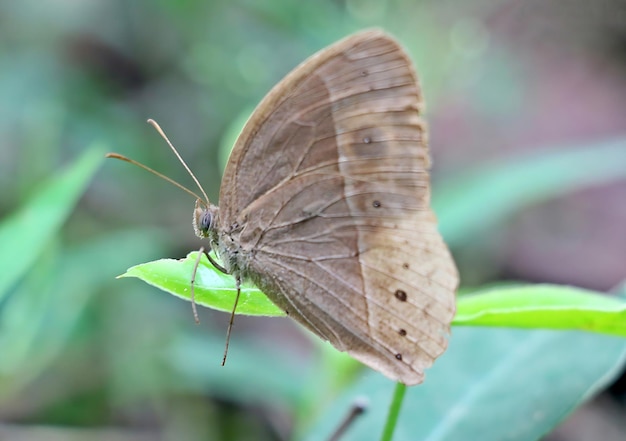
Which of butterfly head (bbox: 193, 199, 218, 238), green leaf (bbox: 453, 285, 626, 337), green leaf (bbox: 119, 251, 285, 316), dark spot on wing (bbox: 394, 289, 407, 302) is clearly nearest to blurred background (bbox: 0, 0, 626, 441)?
butterfly head (bbox: 193, 199, 218, 238)

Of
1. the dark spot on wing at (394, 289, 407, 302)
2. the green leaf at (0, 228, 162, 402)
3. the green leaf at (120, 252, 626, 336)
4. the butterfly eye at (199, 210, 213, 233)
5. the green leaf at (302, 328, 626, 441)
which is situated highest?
the green leaf at (120, 252, 626, 336)

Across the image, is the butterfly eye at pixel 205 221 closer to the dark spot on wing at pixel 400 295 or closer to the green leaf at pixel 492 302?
the green leaf at pixel 492 302

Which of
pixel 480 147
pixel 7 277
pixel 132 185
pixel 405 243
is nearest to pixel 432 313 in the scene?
pixel 405 243

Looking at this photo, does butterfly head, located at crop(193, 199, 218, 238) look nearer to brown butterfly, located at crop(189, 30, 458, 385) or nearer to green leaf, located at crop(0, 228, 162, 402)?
brown butterfly, located at crop(189, 30, 458, 385)

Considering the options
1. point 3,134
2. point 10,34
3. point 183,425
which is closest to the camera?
point 183,425

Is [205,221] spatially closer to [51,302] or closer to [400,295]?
[400,295]

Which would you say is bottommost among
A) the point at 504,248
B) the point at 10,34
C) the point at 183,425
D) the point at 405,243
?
the point at 183,425

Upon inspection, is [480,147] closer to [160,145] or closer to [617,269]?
[617,269]
